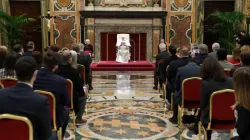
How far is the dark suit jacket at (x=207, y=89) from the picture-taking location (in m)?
3.57

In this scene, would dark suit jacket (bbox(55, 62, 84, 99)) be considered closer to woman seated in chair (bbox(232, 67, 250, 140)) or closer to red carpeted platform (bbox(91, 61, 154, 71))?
woman seated in chair (bbox(232, 67, 250, 140))

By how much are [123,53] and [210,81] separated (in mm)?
8707

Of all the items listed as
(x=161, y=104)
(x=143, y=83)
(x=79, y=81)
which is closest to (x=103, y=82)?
(x=143, y=83)

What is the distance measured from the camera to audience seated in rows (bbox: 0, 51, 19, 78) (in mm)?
A: 4309

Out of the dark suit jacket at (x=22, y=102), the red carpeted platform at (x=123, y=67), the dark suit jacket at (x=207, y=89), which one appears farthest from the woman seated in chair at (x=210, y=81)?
the red carpeted platform at (x=123, y=67)

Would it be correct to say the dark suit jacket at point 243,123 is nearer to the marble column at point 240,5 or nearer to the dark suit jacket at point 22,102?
the dark suit jacket at point 22,102

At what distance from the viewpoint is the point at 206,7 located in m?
13.5

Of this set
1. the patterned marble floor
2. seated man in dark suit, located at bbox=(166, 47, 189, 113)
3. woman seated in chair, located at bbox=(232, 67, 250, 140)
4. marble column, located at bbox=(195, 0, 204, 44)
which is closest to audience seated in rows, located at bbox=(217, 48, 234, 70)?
seated man in dark suit, located at bbox=(166, 47, 189, 113)

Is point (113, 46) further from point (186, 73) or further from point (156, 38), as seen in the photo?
point (186, 73)

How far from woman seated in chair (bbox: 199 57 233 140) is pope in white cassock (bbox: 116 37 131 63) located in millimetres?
8619

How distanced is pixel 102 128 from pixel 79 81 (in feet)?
2.89

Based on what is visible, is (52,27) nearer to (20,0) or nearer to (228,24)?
(20,0)

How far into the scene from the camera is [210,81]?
3615 mm

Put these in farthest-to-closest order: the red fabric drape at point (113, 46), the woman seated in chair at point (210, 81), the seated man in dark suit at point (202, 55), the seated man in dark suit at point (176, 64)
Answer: the red fabric drape at point (113, 46), the seated man in dark suit at point (202, 55), the seated man in dark suit at point (176, 64), the woman seated in chair at point (210, 81)
